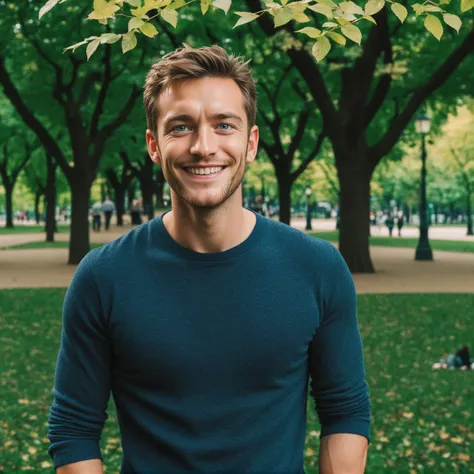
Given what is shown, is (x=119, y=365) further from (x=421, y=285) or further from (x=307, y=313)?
(x=421, y=285)

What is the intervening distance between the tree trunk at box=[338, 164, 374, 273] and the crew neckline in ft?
58.7

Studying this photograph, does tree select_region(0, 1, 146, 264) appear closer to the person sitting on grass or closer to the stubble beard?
the person sitting on grass

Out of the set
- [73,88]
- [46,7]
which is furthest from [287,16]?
[73,88]

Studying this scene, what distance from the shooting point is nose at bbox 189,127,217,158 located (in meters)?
2.35

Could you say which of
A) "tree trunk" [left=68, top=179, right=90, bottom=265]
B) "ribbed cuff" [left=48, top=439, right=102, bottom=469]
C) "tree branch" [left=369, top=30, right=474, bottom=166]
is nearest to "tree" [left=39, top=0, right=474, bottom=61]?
"ribbed cuff" [left=48, top=439, right=102, bottom=469]

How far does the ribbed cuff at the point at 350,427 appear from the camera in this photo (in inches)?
96.7

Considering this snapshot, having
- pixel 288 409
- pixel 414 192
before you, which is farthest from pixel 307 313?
pixel 414 192

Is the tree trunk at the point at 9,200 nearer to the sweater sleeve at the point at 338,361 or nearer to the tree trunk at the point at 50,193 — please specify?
the tree trunk at the point at 50,193

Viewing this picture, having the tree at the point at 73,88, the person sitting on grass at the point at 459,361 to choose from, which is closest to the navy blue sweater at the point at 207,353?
the person sitting on grass at the point at 459,361

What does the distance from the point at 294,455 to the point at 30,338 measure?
988cm

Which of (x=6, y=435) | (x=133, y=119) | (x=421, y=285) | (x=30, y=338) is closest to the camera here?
(x=6, y=435)

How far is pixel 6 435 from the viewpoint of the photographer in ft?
24.0

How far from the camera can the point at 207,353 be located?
231cm

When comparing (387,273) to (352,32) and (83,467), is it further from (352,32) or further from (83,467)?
(83,467)
